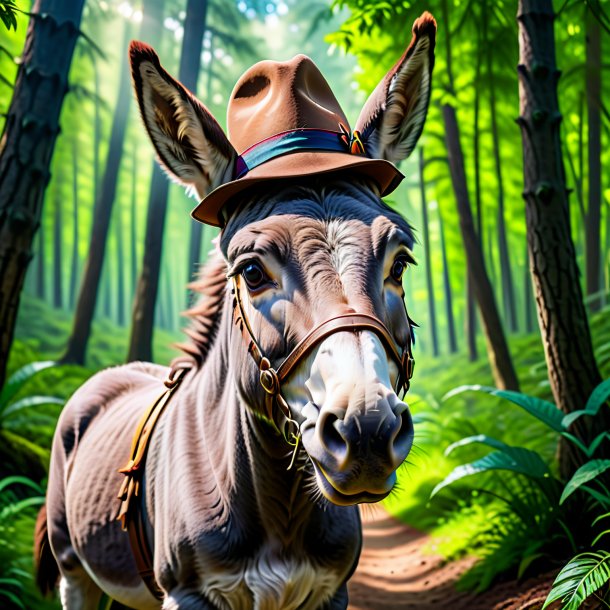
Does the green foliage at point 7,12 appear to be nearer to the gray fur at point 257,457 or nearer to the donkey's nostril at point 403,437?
the gray fur at point 257,457

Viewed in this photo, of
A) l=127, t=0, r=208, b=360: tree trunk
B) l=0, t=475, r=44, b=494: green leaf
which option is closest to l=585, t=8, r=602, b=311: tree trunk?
l=127, t=0, r=208, b=360: tree trunk

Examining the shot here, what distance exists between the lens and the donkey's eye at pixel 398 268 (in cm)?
194

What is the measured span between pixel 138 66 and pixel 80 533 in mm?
2298

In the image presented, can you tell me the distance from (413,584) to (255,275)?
4.76 metres

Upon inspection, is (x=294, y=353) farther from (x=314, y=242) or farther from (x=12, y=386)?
(x=12, y=386)

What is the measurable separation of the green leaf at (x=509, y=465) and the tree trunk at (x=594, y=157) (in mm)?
6722

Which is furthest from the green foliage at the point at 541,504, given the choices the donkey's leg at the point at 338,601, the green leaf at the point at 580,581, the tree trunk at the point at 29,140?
the tree trunk at the point at 29,140

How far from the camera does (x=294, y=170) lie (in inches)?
80.4

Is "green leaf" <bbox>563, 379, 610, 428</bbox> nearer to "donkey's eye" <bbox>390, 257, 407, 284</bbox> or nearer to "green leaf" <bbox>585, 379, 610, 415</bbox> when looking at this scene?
"green leaf" <bbox>585, 379, 610, 415</bbox>

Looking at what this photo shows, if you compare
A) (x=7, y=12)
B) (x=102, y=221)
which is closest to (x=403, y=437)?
(x=7, y=12)

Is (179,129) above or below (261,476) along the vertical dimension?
above

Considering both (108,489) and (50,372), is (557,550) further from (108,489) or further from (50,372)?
(50,372)

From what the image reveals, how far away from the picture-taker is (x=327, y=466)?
1526 millimetres

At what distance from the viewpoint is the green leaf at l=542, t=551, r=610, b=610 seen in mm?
2863
